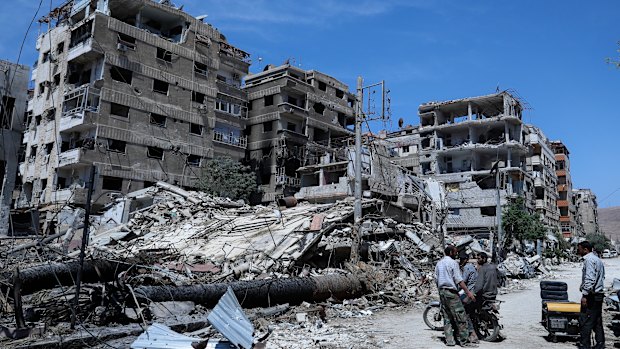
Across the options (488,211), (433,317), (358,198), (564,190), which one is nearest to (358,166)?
(358,198)

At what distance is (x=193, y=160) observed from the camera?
39.4 metres

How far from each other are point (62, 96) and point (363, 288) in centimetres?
3141

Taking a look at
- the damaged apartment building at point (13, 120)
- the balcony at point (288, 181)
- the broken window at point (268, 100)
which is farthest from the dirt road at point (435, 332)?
the broken window at point (268, 100)

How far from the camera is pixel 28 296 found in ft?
35.6

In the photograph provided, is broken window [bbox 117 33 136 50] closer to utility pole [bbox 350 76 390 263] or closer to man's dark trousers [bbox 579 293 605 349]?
utility pole [bbox 350 76 390 263]

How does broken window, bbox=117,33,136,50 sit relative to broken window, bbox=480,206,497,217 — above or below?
above

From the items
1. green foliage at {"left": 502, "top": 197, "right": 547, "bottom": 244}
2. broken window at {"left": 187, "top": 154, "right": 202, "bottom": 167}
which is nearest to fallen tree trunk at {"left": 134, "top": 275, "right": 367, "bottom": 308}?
broken window at {"left": 187, "top": 154, "right": 202, "bottom": 167}

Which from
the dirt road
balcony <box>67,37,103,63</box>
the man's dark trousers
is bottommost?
the dirt road

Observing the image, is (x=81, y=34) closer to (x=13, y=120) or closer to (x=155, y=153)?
(x=155, y=153)

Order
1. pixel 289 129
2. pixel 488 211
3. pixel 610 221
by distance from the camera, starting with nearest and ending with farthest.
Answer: pixel 289 129 < pixel 488 211 < pixel 610 221

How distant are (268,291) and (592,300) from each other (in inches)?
274

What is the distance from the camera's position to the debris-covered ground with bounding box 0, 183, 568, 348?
8.62 metres

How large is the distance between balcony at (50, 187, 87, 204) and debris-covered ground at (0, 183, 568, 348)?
3093 mm

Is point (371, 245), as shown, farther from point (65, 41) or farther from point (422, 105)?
point (422, 105)
